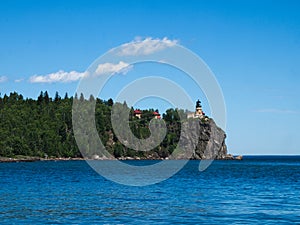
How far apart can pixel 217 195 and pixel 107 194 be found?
533 inches

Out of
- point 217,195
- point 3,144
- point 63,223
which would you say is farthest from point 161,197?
point 3,144

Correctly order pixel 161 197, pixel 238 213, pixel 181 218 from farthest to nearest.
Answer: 1. pixel 161 197
2. pixel 238 213
3. pixel 181 218

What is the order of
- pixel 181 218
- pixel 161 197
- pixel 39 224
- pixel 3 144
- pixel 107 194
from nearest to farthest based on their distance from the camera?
pixel 39 224
pixel 181 218
pixel 161 197
pixel 107 194
pixel 3 144

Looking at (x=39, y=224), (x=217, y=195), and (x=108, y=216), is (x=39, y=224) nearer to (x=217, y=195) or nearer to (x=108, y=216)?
(x=108, y=216)

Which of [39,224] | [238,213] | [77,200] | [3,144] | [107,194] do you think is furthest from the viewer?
[3,144]

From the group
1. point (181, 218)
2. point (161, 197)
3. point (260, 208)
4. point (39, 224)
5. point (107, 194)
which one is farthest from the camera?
point (107, 194)

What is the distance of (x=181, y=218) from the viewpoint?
39.8m

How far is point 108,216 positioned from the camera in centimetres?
4075

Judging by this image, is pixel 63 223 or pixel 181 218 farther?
pixel 181 218

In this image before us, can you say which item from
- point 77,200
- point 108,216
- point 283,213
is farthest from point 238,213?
point 77,200

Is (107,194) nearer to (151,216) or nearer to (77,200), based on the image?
(77,200)

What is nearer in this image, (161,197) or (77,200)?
(77,200)

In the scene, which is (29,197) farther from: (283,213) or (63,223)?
(283,213)

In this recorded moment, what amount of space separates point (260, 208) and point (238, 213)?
14.7ft
